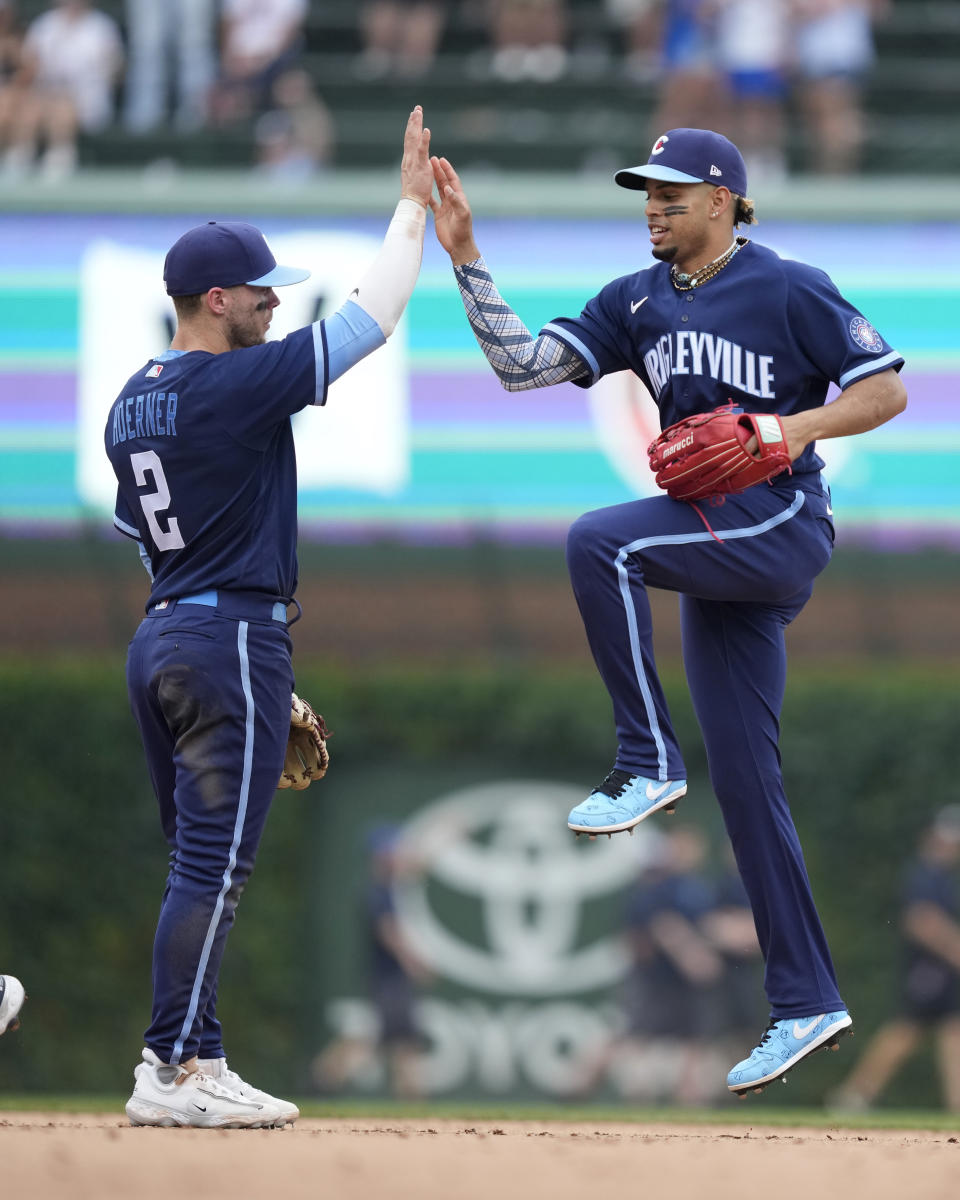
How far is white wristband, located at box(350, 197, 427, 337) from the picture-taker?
4941 mm

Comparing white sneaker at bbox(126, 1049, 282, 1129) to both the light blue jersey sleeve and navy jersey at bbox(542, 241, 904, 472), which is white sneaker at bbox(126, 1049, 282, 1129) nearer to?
the light blue jersey sleeve


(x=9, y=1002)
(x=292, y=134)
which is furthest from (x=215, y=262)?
(x=292, y=134)

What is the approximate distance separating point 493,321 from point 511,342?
0.08 meters

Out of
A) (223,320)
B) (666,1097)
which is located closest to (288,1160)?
(223,320)

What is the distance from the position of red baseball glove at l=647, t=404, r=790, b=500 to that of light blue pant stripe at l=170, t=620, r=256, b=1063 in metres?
1.21

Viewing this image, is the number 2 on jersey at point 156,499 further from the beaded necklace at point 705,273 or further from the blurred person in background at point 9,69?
the blurred person in background at point 9,69

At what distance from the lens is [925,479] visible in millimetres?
12820

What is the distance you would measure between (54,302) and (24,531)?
216 centimetres

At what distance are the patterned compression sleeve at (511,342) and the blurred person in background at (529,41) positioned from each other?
9.28 meters

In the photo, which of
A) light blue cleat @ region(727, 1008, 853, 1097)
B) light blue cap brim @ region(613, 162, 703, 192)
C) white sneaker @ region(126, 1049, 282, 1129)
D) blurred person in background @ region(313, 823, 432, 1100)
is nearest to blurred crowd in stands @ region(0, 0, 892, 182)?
blurred person in background @ region(313, 823, 432, 1100)

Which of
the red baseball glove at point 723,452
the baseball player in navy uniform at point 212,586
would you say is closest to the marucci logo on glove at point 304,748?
the baseball player in navy uniform at point 212,586

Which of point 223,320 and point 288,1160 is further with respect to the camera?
point 223,320

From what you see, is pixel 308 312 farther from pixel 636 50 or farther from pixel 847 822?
pixel 847 822

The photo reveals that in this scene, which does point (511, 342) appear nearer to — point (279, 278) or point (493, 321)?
point (493, 321)
